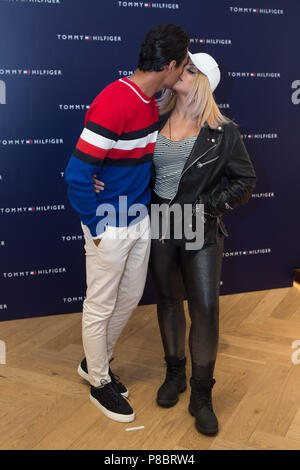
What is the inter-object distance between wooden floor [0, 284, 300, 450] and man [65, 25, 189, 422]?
0.13 metres

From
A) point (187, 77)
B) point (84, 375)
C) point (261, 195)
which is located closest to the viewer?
point (187, 77)

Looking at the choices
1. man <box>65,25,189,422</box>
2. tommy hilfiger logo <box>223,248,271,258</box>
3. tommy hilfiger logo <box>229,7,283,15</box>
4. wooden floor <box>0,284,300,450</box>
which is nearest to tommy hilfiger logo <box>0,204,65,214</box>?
wooden floor <box>0,284,300,450</box>

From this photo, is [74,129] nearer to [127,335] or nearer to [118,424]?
Result: [127,335]

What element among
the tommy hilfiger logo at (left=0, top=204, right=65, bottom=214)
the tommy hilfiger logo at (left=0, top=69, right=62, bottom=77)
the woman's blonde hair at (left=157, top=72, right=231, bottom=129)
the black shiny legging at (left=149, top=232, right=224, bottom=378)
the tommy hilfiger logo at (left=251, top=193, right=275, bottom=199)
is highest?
the tommy hilfiger logo at (left=0, top=69, right=62, bottom=77)

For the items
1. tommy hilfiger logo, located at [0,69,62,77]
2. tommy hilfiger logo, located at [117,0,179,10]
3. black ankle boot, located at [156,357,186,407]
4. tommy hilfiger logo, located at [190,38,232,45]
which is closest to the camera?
black ankle boot, located at [156,357,186,407]

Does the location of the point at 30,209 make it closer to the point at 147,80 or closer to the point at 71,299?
the point at 71,299

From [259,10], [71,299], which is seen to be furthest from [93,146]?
[259,10]

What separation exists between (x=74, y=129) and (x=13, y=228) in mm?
713

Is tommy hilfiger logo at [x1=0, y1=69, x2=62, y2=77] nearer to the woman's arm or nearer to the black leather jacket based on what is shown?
the black leather jacket

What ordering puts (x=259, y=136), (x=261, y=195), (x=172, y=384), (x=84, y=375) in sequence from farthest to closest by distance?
(x=261, y=195) → (x=259, y=136) → (x=84, y=375) → (x=172, y=384)

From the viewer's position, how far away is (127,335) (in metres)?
2.99

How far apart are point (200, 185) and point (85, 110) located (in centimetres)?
132

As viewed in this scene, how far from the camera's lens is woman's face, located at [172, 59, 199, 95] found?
1.99 metres

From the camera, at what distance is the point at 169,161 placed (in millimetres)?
2037
